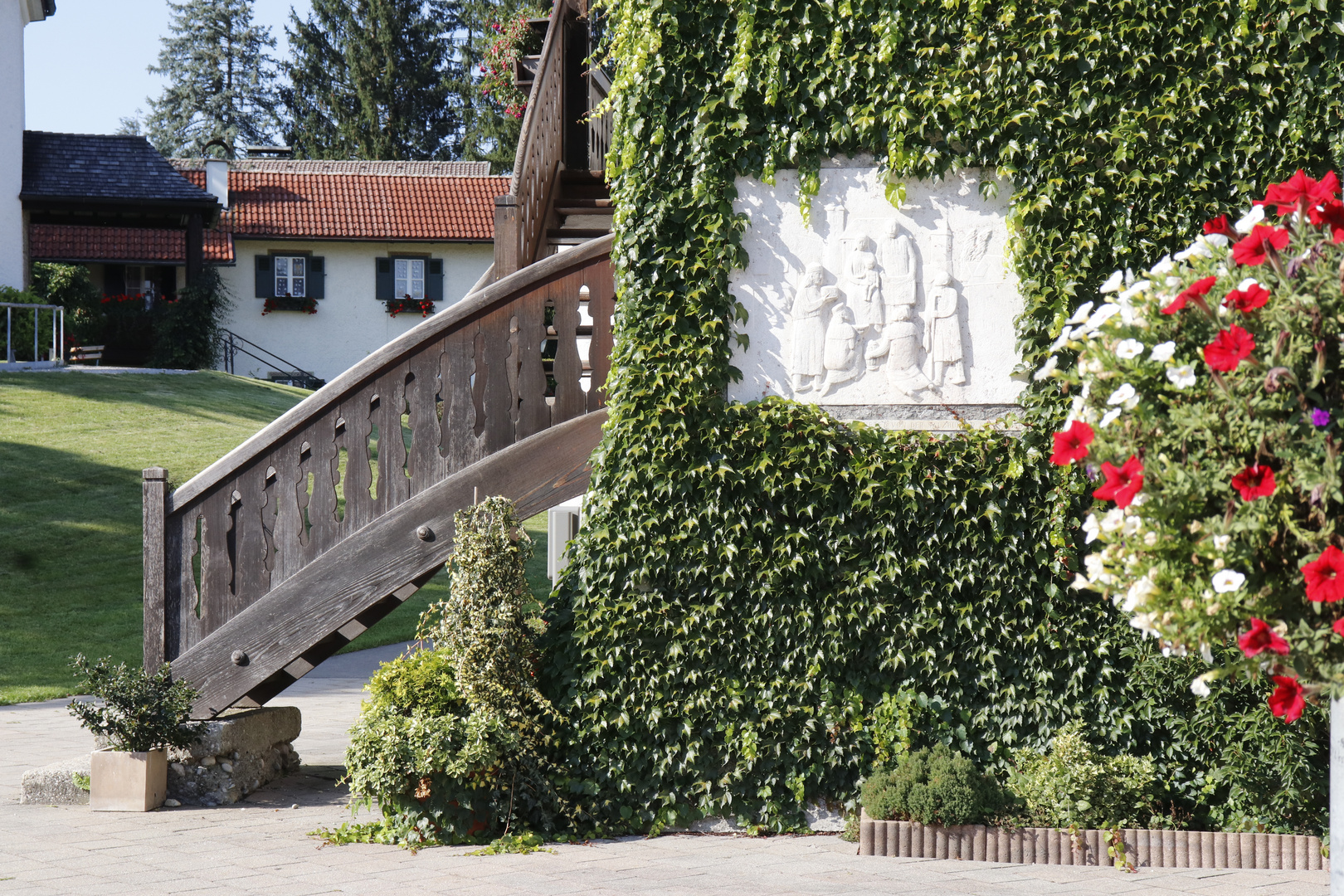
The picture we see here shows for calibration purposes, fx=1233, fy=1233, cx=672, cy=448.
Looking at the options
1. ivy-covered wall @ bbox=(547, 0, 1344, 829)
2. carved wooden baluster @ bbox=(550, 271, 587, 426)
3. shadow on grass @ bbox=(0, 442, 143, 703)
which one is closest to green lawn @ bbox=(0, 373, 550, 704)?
shadow on grass @ bbox=(0, 442, 143, 703)

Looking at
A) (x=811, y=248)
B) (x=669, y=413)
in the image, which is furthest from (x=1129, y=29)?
(x=669, y=413)

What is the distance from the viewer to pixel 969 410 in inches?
246

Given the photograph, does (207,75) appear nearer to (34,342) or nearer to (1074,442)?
(34,342)

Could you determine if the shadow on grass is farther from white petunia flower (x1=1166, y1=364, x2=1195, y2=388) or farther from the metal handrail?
the metal handrail

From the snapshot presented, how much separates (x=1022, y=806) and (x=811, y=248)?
9.56 ft

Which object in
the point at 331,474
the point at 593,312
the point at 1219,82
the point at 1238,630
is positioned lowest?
the point at 1238,630

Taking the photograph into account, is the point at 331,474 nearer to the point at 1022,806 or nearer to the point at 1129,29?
the point at 1022,806

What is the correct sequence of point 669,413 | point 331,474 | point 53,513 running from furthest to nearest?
point 53,513 → point 331,474 → point 669,413

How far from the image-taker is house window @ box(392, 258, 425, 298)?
31.7 m

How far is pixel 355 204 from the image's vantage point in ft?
106

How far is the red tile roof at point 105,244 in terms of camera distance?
28688 millimetres

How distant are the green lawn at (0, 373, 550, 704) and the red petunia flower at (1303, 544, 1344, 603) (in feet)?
36.1

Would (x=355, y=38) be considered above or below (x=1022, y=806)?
above

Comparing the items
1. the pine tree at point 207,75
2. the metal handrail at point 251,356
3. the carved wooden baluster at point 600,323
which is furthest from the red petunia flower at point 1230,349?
the pine tree at point 207,75
